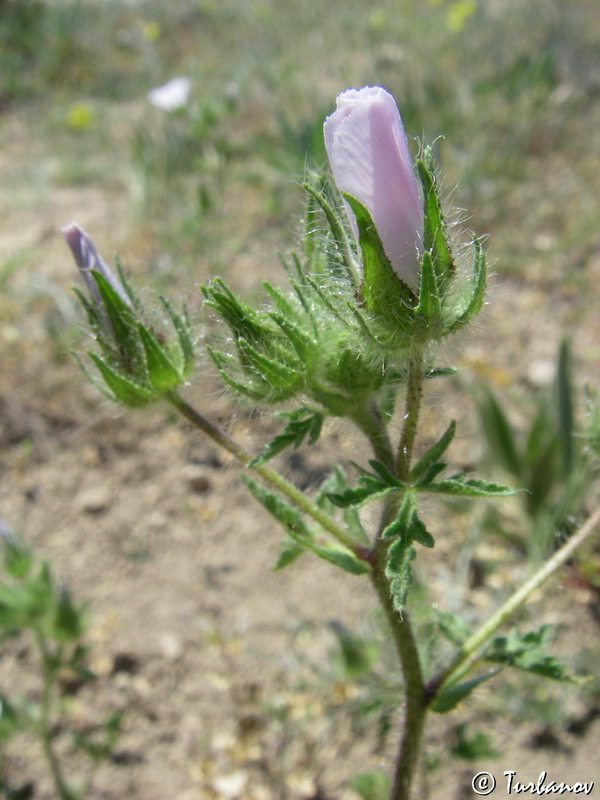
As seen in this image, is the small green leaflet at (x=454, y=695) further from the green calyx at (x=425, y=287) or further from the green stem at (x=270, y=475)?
the green calyx at (x=425, y=287)

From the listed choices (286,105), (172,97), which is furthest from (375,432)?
(286,105)

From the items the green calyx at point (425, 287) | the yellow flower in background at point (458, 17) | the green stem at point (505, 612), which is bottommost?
the green stem at point (505, 612)

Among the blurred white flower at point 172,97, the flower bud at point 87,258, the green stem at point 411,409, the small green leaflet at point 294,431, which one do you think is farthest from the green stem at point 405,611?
the blurred white flower at point 172,97

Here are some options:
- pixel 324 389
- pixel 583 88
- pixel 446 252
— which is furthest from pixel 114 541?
pixel 583 88

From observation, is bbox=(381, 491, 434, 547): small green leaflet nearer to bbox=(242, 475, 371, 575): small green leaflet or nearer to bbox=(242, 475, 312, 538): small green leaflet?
bbox=(242, 475, 371, 575): small green leaflet

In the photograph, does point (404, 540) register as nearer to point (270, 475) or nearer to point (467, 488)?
point (467, 488)

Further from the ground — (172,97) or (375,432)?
(172,97)
